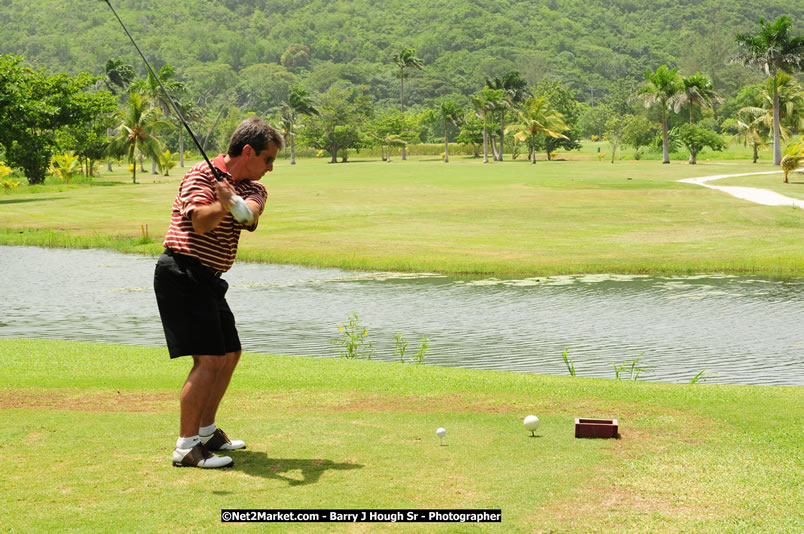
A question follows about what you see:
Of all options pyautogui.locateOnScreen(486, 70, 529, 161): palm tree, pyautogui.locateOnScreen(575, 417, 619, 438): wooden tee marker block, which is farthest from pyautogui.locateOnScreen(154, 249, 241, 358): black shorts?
pyautogui.locateOnScreen(486, 70, 529, 161): palm tree

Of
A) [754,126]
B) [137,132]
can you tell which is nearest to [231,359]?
[137,132]

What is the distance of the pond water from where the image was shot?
19594 mm

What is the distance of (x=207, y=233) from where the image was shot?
25.1ft

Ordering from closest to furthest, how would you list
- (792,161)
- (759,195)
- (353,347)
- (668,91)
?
(353,347) → (759,195) → (792,161) → (668,91)

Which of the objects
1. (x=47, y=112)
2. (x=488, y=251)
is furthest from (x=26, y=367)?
(x=47, y=112)

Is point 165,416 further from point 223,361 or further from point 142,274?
point 142,274

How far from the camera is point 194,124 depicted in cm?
17600

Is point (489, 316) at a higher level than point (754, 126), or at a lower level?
lower

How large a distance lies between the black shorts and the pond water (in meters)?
11.0

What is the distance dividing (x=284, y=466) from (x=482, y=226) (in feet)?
139

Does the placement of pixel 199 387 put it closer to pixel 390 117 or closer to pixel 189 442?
pixel 189 442

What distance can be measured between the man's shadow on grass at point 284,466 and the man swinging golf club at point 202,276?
218 millimetres

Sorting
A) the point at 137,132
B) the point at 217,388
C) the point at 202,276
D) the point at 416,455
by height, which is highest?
the point at 137,132

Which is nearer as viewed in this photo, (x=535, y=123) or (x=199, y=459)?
(x=199, y=459)
